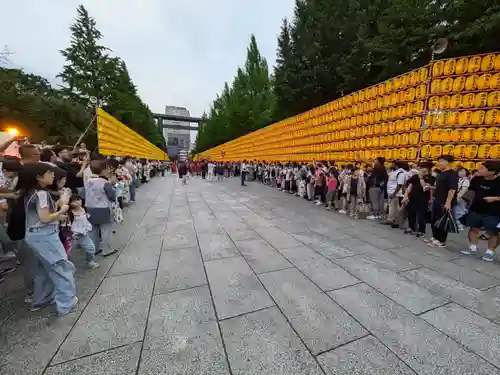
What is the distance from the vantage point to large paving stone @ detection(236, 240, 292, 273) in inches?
137

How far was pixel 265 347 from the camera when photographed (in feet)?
6.35

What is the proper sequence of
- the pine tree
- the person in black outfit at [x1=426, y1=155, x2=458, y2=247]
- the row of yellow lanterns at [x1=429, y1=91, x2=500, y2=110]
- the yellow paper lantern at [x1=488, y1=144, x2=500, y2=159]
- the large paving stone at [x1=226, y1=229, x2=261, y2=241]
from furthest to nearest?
1. the pine tree
2. the row of yellow lanterns at [x1=429, y1=91, x2=500, y2=110]
3. the yellow paper lantern at [x1=488, y1=144, x2=500, y2=159]
4. the large paving stone at [x1=226, y1=229, x2=261, y2=241]
5. the person in black outfit at [x1=426, y1=155, x2=458, y2=247]

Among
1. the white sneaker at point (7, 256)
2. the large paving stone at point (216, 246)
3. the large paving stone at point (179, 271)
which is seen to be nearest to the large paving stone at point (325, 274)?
the large paving stone at point (216, 246)

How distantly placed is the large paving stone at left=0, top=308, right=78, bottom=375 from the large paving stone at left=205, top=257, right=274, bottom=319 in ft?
4.93

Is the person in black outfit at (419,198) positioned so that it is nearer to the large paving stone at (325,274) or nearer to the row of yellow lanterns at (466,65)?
the large paving stone at (325,274)

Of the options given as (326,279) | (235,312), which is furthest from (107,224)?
(326,279)

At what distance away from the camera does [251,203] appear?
895 cm

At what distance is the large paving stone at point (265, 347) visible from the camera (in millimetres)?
1734

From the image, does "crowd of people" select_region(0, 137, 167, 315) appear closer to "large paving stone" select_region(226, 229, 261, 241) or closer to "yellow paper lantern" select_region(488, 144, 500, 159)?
"large paving stone" select_region(226, 229, 261, 241)

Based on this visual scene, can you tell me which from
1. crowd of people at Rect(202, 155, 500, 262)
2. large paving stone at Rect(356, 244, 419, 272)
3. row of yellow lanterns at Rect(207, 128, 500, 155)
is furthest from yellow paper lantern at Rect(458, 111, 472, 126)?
large paving stone at Rect(356, 244, 419, 272)

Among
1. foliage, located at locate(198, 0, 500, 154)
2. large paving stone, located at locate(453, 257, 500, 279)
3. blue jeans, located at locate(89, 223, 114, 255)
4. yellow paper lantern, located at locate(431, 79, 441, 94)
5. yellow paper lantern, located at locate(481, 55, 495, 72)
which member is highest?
foliage, located at locate(198, 0, 500, 154)

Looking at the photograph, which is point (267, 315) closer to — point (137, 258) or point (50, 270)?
point (50, 270)

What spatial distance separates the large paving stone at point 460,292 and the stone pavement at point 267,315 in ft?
0.06

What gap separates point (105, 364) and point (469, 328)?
3.43 m
